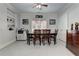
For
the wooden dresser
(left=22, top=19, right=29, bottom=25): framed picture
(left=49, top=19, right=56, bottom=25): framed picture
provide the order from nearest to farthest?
1. the wooden dresser
2. (left=22, top=19, right=29, bottom=25): framed picture
3. (left=49, top=19, right=56, bottom=25): framed picture

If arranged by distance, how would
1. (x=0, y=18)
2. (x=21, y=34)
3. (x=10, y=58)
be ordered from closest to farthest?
(x=10, y=58) → (x=0, y=18) → (x=21, y=34)

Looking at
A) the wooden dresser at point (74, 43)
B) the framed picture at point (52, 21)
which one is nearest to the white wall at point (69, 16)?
the framed picture at point (52, 21)

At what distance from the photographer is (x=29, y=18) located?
10.1m

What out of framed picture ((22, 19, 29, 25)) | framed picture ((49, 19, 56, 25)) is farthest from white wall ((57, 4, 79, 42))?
framed picture ((22, 19, 29, 25))

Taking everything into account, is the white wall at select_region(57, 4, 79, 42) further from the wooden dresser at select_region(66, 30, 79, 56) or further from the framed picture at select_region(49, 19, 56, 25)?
the wooden dresser at select_region(66, 30, 79, 56)

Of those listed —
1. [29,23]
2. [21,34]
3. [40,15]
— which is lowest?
[21,34]

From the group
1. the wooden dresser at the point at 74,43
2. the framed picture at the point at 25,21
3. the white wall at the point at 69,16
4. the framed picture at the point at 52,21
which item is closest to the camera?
the wooden dresser at the point at 74,43

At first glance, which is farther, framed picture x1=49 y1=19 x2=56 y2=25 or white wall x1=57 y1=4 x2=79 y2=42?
framed picture x1=49 y1=19 x2=56 y2=25

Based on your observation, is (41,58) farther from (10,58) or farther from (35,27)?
(35,27)

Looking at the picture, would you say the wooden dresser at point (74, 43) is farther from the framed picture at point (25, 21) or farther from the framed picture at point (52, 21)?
the framed picture at point (25, 21)

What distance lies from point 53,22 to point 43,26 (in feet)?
3.10

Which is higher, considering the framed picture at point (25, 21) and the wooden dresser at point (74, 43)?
the framed picture at point (25, 21)

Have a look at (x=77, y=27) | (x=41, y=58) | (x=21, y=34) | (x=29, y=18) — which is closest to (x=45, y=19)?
(x=29, y=18)

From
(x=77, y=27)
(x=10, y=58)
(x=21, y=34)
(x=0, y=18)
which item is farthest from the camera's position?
(x=21, y=34)
